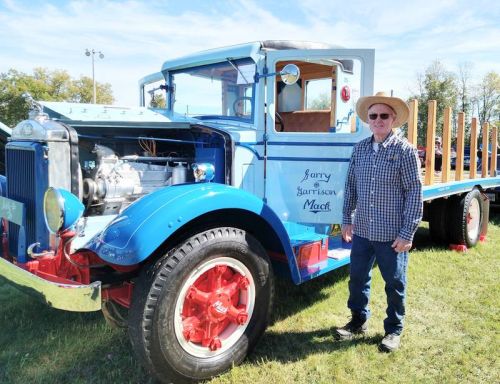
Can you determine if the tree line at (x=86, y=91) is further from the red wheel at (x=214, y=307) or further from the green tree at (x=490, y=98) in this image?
the red wheel at (x=214, y=307)

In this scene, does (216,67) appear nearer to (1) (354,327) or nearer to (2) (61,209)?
(2) (61,209)

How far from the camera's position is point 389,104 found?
3.02m

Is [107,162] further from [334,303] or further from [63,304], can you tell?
[334,303]

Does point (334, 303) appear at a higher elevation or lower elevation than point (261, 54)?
lower

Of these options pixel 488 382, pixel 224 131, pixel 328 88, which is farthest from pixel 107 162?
pixel 488 382

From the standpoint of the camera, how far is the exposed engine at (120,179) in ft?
9.29

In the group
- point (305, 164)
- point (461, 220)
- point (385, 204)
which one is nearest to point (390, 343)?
point (385, 204)

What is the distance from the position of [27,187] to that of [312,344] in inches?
88.9

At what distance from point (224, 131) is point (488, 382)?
8.05ft

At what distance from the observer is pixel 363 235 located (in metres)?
3.07

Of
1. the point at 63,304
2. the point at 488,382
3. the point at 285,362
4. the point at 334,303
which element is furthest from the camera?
the point at 334,303

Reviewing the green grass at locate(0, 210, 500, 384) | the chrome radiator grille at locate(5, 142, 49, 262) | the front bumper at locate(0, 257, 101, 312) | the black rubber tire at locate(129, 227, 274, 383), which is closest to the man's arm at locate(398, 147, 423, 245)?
the green grass at locate(0, 210, 500, 384)

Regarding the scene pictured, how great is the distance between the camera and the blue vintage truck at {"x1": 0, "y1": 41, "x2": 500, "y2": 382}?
239cm

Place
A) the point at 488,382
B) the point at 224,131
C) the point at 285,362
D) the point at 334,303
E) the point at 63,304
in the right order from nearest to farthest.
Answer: the point at 63,304 → the point at 488,382 → the point at 285,362 → the point at 224,131 → the point at 334,303
